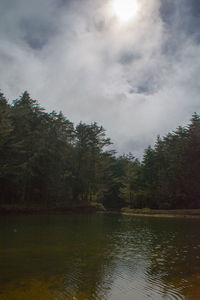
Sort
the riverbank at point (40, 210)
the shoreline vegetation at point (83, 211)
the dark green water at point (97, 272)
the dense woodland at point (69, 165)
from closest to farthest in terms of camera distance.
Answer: the dark green water at point (97, 272) < the riverbank at point (40, 210) < the shoreline vegetation at point (83, 211) < the dense woodland at point (69, 165)

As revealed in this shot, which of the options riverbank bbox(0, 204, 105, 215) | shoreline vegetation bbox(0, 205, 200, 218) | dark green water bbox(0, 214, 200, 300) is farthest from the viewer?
shoreline vegetation bbox(0, 205, 200, 218)

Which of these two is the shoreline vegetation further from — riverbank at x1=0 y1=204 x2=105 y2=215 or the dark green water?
the dark green water

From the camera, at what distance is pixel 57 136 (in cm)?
4909

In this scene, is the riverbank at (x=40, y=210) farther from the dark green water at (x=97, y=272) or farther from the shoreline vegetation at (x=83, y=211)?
the dark green water at (x=97, y=272)

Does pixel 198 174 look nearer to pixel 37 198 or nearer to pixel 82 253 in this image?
pixel 37 198

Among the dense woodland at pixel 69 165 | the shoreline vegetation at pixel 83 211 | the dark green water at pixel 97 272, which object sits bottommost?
the dark green water at pixel 97 272

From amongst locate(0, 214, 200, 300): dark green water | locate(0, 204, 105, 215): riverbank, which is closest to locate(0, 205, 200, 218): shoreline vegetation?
locate(0, 204, 105, 215): riverbank

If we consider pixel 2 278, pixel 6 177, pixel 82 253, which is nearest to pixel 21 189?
pixel 6 177

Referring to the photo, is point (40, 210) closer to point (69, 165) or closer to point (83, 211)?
point (83, 211)

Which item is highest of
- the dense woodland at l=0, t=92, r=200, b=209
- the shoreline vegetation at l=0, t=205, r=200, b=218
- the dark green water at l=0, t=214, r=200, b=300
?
the dense woodland at l=0, t=92, r=200, b=209

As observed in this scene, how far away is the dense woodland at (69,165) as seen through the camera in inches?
1679

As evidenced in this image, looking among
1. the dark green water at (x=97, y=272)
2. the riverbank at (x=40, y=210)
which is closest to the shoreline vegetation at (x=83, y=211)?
the riverbank at (x=40, y=210)

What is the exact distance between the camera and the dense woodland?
42.7 meters

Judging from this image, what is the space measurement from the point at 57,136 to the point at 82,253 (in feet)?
128
